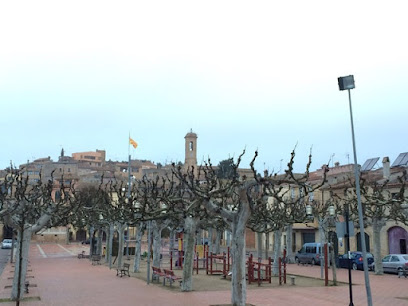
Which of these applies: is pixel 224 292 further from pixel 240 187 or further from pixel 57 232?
pixel 57 232

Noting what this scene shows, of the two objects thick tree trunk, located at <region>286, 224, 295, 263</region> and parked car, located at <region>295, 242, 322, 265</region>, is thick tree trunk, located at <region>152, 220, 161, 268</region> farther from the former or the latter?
parked car, located at <region>295, 242, 322, 265</region>

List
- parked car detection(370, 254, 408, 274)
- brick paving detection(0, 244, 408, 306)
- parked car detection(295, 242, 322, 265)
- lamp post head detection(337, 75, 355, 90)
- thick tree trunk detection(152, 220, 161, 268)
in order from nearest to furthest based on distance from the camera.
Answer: lamp post head detection(337, 75, 355, 90), brick paving detection(0, 244, 408, 306), thick tree trunk detection(152, 220, 161, 268), parked car detection(370, 254, 408, 274), parked car detection(295, 242, 322, 265)

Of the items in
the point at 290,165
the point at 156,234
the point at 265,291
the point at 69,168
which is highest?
the point at 69,168

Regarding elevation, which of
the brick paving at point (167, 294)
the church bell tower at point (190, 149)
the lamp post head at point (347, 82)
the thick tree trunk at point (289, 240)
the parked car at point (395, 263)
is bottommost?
the brick paving at point (167, 294)

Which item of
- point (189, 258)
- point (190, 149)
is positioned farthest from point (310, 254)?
point (190, 149)

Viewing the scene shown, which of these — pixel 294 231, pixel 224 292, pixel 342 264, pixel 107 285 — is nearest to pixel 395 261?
pixel 342 264

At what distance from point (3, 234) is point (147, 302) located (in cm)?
7211

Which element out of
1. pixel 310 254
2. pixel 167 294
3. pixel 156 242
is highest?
pixel 156 242

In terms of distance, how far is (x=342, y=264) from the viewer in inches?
1339

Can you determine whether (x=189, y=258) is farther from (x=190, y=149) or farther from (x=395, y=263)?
(x=190, y=149)

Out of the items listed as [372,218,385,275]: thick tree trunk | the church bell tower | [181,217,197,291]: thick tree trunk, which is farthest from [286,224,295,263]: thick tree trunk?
the church bell tower

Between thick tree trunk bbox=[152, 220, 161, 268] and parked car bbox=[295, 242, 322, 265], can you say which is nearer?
thick tree trunk bbox=[152, 220, 161, 268]

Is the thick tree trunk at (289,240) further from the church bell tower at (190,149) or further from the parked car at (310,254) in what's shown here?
the church bell tower at (190,149)

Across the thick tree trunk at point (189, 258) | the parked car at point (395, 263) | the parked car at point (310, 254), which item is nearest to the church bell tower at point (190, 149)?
the parked car at point (310, 254)
